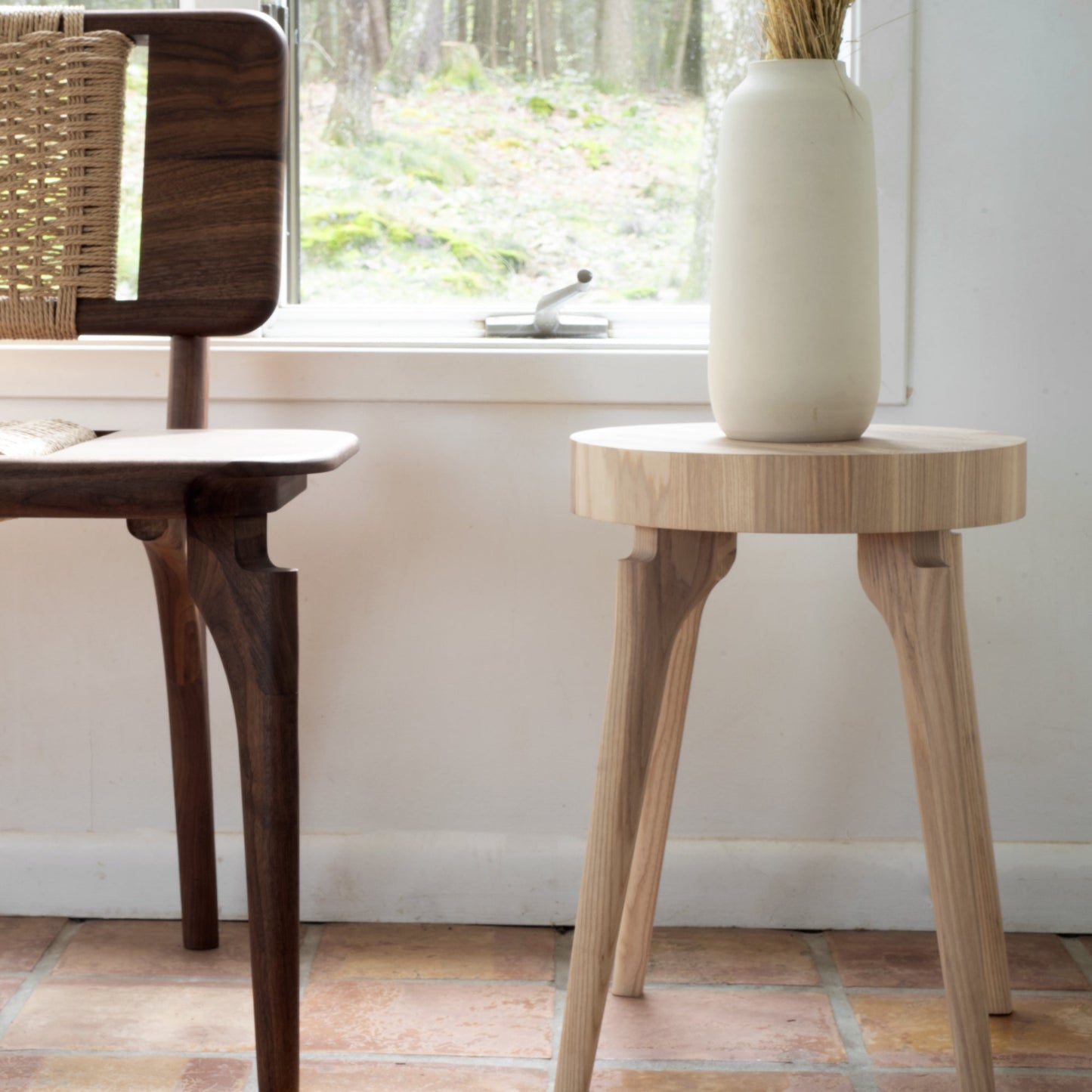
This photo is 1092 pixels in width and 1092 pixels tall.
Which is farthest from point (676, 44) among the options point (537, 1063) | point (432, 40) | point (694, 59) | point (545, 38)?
point (537, 1063)

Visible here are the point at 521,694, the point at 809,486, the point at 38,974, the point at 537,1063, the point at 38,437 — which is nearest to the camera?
the point at 809,486

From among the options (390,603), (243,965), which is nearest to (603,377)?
(390,603)

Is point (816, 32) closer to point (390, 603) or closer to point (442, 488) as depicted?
point (442, 488)

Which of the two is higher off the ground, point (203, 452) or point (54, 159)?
point (54, 159)

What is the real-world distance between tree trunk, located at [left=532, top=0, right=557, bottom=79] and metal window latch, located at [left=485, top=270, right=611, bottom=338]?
26 centimetres

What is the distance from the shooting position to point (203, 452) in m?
0.90

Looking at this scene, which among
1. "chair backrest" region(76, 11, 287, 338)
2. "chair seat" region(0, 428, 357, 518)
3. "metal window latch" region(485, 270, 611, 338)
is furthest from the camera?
"metal window latch" region(485, 270, 611, 338)

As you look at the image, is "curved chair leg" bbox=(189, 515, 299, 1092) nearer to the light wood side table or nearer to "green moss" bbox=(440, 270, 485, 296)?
the light wood side table

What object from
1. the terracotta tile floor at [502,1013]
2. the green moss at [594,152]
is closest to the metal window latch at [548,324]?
the green moss at [594,152]

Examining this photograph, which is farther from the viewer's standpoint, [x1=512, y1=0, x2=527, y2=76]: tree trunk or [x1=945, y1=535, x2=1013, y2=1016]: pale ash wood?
[x1=512, y1=0, x2=527, y2=76]: tree trunk

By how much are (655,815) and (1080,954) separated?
0.52 meters

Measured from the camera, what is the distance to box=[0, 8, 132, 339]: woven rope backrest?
116 centimetres

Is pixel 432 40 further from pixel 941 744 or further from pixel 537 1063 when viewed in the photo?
pixel 537 1063

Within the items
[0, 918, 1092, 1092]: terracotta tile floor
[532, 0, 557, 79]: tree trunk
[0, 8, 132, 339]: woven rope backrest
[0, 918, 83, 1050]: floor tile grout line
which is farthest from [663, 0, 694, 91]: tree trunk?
[0, 918, 83, 1050]: floor tile grout line
